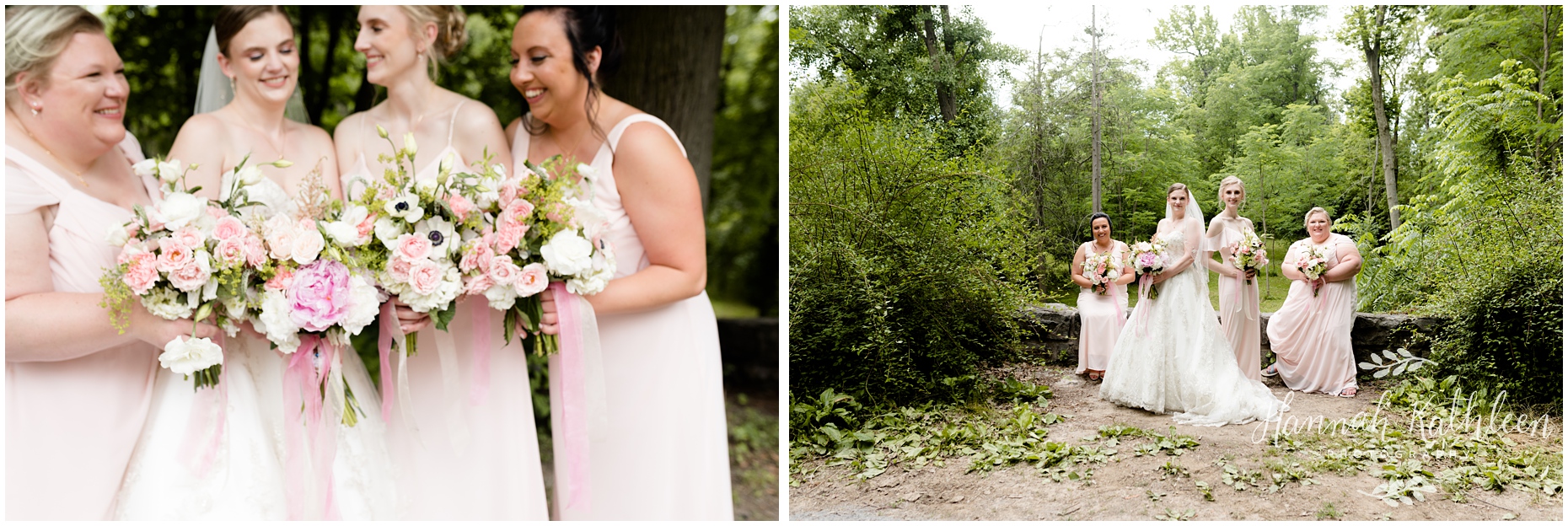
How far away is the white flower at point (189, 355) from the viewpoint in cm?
246

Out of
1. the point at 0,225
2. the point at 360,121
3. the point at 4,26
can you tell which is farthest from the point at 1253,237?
the point at 4,26

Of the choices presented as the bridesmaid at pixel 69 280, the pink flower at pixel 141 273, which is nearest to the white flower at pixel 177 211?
the pink flower at pixel 141 273

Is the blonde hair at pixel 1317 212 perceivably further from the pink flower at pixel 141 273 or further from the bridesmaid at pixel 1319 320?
the pink flower at pixel 141 273

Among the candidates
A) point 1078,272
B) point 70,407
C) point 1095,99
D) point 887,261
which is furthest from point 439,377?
point 1095,99

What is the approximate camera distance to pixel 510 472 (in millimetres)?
2980

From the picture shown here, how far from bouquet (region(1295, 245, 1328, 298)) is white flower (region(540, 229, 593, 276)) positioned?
311cm

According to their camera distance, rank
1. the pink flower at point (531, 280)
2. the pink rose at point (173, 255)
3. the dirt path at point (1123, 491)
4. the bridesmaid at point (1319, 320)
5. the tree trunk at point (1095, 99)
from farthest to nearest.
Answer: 1. the tree trunk at point (1095, 99)
2. the bridesmaid at point (1319, 320)
3. the dirt path at point (1123, 491)
4. the pink flower at point (531, 280)
5. the pink rose at point (173, 255)

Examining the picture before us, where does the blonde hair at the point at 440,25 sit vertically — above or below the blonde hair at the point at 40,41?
above

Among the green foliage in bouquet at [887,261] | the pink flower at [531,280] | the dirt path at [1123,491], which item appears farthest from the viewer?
the green foliage in bouquet at [887,261]

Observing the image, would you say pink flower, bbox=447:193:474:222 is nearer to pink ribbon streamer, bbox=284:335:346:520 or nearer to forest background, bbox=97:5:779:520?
pink ribbon streamer, bbox=284:335:346:520

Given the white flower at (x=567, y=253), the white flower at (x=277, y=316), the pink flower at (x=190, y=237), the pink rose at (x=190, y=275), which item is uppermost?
the pink flower at (x=190, y=237)

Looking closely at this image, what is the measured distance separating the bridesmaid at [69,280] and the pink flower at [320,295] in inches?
15.0

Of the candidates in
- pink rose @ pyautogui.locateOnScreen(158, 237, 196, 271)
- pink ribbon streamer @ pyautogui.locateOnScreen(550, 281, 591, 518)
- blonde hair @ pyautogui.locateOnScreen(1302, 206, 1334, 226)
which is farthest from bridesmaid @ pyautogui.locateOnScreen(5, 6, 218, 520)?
blonde hair @ pyautogui.locateOnScreen(1302, 206, 1334, 226)

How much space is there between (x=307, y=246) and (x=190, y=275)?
0.32 meters
